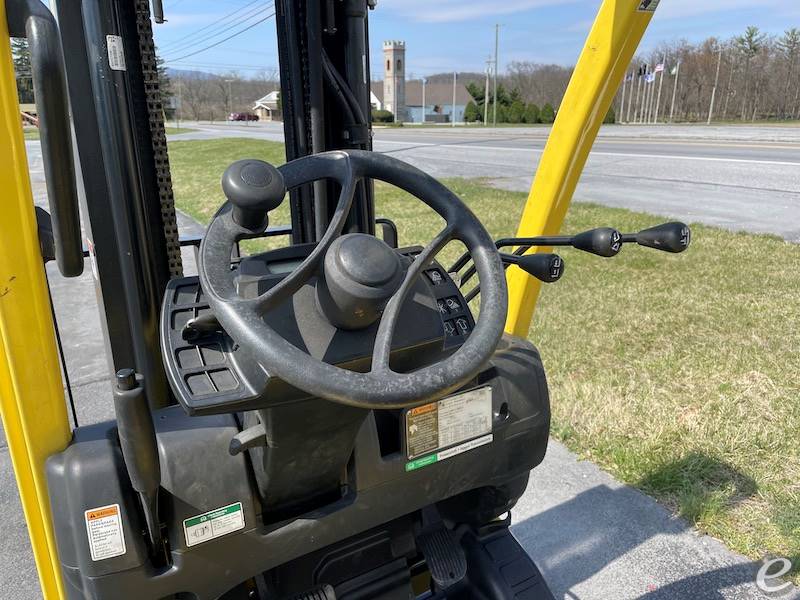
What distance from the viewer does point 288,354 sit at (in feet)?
2.86

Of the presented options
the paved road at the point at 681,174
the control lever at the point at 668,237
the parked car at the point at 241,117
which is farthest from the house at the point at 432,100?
the control lever at the point at 668,237

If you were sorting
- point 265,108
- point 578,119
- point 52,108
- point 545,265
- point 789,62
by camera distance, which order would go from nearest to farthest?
1. point 52,108
2. point 545,265
3. point 578,119
4. point 789,62
5. point 265,108

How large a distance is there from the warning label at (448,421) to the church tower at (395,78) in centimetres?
6674

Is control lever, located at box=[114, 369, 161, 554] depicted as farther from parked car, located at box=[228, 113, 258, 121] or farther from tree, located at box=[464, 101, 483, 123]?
parked car, located at box=[228, 113, 258, 121]

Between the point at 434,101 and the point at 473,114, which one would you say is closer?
the point at 473,114

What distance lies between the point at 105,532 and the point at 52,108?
2.38 feet

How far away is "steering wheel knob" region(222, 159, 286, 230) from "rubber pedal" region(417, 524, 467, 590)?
1130 mm

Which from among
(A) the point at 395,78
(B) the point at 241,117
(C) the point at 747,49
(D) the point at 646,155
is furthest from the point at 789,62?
(B) the point at 241,117

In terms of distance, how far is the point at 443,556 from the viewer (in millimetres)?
1700

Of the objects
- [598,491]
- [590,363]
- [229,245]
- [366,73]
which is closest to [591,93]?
[366,73]

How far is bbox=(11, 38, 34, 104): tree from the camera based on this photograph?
101cm

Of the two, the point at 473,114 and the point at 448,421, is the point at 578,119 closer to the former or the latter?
the point at 448,421

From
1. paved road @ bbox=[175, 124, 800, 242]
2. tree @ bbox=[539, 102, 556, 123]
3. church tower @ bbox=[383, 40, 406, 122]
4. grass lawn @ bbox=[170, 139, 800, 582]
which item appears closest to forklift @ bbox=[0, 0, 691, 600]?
grass lawn @ bbox=[170, 139, 800, 582]

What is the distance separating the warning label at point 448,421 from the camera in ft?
4.41
